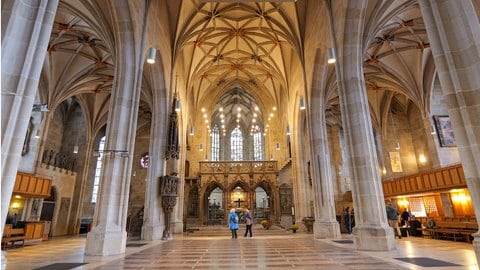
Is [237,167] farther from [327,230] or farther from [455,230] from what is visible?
[455,230]

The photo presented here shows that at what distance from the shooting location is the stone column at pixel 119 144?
7.27 m

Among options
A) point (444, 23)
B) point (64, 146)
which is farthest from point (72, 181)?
point (444, 23)

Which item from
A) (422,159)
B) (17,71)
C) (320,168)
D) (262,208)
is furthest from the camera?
(262,208)

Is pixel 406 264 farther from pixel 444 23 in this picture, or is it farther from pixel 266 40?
pixel 266 40

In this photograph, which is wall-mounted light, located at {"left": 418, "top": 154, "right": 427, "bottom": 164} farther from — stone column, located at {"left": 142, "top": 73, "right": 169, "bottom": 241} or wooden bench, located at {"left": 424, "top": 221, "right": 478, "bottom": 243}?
stone column, located at {"left": 142, "top": 73, "right": 169, "bottom": 241}

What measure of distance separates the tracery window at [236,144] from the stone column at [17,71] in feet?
93.1

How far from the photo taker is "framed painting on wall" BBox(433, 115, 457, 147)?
17.0 metres

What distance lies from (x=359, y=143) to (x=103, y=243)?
8.21 metres

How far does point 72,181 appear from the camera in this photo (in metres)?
20.1

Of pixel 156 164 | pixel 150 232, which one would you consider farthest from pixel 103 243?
pixel 156 164

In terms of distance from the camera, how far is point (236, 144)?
33.2m

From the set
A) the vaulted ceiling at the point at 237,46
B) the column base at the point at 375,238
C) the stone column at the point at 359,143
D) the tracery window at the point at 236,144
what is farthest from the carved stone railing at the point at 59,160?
the column base at the point at 375,238

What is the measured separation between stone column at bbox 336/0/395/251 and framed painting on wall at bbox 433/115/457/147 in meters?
12.3

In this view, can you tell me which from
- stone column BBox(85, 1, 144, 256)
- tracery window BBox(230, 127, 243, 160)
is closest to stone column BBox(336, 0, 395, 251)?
stone column BBox(85, 1, 144, 256)
